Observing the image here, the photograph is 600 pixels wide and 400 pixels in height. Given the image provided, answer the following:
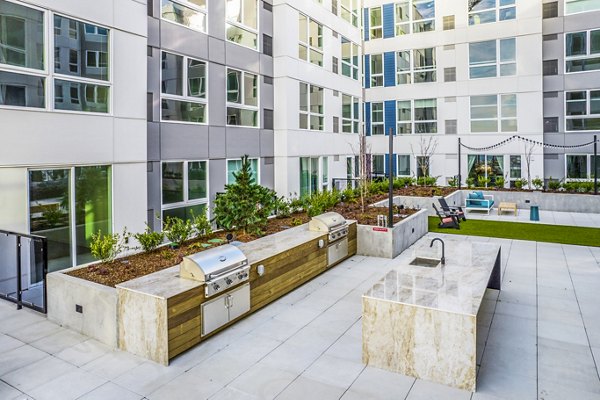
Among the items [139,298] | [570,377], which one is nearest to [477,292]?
[570,377]

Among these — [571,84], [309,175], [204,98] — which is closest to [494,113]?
[571,84]

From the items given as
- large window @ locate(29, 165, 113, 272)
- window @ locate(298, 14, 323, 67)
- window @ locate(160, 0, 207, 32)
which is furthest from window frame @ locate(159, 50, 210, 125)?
window @ locate(298, 14, 323, 67)

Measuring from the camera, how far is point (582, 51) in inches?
813

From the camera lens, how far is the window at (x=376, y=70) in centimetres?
2540

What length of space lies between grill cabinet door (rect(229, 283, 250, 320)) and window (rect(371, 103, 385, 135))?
21017 mm

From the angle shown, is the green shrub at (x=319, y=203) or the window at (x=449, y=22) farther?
the window at (x=449, y=22)

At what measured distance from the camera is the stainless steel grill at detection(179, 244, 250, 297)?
5.42m

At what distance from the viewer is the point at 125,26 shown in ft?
30.1

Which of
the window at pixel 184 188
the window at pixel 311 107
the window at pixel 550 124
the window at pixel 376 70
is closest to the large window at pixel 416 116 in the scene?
the window at pixel 376 70

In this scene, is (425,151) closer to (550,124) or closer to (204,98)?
(550,124)

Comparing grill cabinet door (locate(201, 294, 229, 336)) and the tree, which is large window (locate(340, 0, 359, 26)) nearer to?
the tree

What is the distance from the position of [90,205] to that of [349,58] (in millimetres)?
15348

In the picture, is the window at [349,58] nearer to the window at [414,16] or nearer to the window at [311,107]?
the window at [311,107]

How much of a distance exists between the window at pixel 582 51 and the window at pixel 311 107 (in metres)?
13.1
